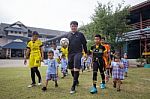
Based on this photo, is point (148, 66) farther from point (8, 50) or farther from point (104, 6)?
point (8, 50)

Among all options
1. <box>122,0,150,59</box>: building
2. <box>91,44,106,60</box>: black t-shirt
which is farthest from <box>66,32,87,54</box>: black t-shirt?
<box>122,0,150,59</box>: building

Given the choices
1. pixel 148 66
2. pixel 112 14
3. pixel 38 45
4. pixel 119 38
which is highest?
pixel 112 14

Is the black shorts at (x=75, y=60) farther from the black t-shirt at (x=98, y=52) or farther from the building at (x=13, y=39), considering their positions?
the building at (x=13, y=39)

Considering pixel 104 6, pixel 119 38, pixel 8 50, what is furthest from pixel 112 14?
pixel 8 50

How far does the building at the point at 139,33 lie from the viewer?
73.6 ft

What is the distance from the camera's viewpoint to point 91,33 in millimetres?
22453

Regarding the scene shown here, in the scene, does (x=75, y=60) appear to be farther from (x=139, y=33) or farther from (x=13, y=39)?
(x=13, y=39)

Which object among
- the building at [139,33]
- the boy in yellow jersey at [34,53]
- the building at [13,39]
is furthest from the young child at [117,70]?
the building at [13,39]

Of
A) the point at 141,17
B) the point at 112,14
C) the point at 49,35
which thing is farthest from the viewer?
the point at 49,35

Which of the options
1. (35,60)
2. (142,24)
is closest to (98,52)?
(35,60)

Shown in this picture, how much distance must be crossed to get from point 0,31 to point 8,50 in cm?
584

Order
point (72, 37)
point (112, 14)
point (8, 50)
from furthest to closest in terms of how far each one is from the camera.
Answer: point (8, 50) < point (112, 14) < point (72, 37)

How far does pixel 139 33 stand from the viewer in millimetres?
22422

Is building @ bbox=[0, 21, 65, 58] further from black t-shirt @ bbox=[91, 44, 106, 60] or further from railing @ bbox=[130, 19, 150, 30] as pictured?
black t-shirt @ bbox=[91, 44, 106, 60]
